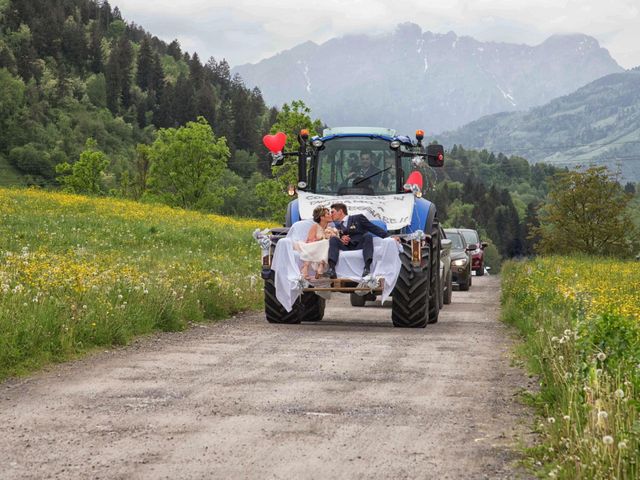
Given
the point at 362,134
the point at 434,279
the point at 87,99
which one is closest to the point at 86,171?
the point at 87,99

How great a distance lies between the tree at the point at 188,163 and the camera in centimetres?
9194

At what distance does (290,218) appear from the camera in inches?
651

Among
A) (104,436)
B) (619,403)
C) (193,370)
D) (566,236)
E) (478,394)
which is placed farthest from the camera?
(566,236)

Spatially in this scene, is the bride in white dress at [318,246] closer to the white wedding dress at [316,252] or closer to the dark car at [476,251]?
the white wedding dress at [316,252]

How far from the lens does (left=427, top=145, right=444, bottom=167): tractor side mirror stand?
15.5 m

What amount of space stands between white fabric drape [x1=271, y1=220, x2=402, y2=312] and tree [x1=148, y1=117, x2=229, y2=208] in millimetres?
77419

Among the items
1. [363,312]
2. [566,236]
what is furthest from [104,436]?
[566,236]

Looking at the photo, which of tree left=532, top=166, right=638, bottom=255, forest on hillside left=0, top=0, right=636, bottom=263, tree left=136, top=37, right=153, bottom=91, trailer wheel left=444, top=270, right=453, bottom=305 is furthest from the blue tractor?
tree left=136, top=37, right=153, bottom=91

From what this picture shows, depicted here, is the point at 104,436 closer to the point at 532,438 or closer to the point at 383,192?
the point at 532,438

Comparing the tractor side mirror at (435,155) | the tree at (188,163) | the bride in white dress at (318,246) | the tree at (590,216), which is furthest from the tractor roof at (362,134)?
the tree at (188,163)

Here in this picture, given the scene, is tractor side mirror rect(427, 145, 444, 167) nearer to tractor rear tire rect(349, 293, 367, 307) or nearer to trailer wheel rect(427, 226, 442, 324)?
trailer wheel rect(427, 226, 442, 324)

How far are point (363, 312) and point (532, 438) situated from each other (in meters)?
12.1

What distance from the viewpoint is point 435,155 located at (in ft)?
51.2

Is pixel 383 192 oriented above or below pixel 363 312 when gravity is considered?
above
